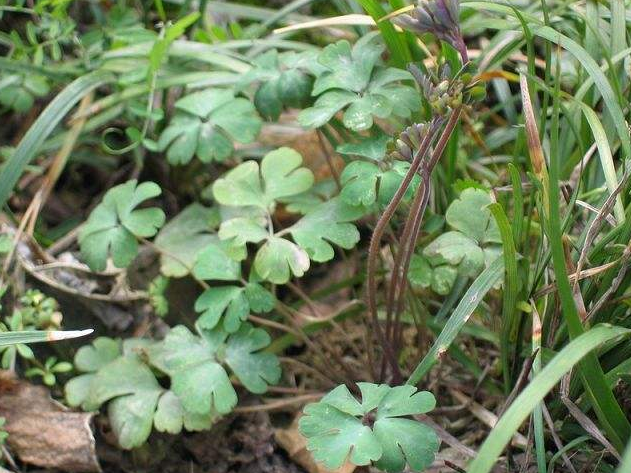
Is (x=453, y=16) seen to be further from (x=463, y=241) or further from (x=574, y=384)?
(x=574, y=384)

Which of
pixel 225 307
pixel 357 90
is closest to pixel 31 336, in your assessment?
pixel 225 307

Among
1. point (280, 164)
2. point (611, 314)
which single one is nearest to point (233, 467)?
point (280, 164)

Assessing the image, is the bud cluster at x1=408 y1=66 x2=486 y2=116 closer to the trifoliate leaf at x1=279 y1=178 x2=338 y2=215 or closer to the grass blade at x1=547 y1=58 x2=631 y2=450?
the grass blade at x1=547 y1=58 x2=631 y2=450

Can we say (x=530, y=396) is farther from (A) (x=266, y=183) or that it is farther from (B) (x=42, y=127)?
(B) (x=42, y=127)

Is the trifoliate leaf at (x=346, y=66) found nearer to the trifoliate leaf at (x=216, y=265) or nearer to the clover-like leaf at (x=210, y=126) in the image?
the clover-like leaf at (x=210, y=126)

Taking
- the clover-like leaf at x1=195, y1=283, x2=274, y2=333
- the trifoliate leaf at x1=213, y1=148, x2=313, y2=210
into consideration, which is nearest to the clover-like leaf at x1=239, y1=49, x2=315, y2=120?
the trifoliate leaf at x1=213, y1=148, x2=313, y2=210

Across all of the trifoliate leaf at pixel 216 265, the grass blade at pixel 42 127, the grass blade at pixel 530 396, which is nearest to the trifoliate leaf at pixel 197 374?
the trifoliate leaf at pixel 216 265
